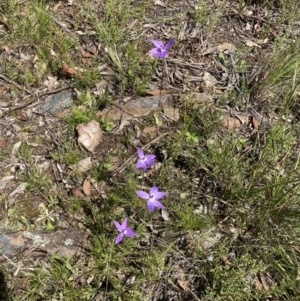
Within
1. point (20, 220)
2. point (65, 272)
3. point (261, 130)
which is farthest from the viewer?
point (261, 130)

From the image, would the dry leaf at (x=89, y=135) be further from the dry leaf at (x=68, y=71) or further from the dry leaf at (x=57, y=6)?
the dry leaf at (x=57, y=6)

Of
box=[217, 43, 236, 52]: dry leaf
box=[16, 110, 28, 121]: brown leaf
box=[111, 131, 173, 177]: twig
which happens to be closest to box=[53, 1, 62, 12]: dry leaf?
box=[16, 110, 28, 121]: brown leaf

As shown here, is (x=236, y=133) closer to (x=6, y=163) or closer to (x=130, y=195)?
(x=130, y=195)

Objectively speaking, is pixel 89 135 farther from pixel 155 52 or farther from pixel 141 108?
pixel 155 52

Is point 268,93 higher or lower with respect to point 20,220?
higher

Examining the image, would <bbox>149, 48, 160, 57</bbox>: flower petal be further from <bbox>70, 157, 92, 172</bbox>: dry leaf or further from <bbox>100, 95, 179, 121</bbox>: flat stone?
<bbox>70, 157, 92, 172</bbox>: dry leaf

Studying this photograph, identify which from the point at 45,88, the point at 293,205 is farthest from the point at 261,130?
the point at 45,88
